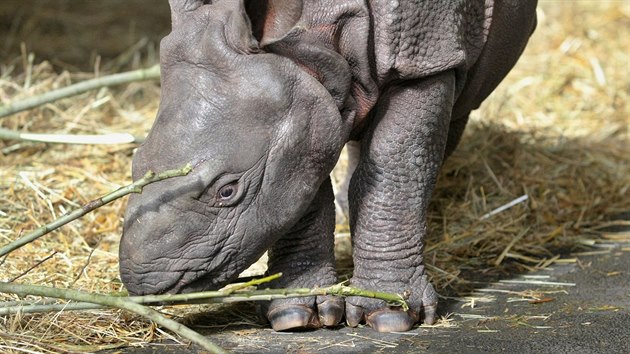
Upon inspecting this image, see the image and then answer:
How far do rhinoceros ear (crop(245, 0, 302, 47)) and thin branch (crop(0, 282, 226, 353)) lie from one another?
1.04m

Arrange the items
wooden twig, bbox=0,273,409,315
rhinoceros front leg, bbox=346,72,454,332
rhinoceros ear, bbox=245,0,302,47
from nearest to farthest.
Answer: wooden twig, bbox=0,273,409,315 → rhinoceros ear, bbox=245,0,302,47 → rhinoceros front leg, bbox=346,72,454,332

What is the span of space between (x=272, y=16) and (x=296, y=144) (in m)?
0.48

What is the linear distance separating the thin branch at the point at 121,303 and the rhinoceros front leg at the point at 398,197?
86 centimetres

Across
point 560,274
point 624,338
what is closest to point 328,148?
point 624,338

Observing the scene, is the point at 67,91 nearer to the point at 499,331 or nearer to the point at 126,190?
the point at 126,190

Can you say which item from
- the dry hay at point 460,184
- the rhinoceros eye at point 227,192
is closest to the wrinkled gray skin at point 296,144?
the rhinoceros eye at point 227,192

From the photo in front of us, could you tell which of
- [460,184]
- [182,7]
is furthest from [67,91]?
[460,184]

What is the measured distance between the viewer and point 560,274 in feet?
16.6

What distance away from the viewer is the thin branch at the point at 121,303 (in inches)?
141

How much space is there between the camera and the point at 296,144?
3959 millimetres

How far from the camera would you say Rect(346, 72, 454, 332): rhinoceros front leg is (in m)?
4.26

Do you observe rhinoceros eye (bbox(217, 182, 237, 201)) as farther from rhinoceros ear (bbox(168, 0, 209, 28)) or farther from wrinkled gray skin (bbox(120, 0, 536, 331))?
rhinoceros ear (bbox(168, 0, 209, 28))

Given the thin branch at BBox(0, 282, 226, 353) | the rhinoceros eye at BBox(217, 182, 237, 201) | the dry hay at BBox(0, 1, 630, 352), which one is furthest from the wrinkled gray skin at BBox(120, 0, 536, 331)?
the dry hay at BBox(0, 1, 630, 352)

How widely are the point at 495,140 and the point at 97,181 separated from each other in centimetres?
232
